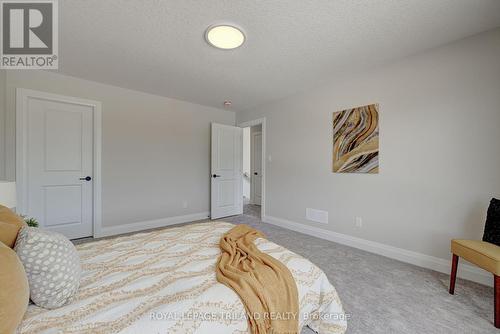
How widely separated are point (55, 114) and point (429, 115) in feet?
15.7

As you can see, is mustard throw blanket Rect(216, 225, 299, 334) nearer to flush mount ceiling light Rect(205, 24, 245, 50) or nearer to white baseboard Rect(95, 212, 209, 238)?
flush mount ceiling light Rect(205, 24, 245, 50)

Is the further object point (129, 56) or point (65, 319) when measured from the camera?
point (129, 56)

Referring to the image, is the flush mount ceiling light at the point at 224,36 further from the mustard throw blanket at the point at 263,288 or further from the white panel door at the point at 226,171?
the white panel door at the point at 226,171

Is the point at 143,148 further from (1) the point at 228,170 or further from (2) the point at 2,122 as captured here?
(1) the point at 228,170

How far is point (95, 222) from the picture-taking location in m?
3.13

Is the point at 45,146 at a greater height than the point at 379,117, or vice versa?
the point at 379,117

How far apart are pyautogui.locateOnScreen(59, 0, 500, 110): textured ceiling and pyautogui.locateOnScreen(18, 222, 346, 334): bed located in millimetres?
1882

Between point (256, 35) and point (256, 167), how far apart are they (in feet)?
14.5

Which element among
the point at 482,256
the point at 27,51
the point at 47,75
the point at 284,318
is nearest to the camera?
the point at 284,318

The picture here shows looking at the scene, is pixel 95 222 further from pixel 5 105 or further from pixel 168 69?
pixel 168 69

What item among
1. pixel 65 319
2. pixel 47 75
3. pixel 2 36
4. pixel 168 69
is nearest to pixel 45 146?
pixel 47 75

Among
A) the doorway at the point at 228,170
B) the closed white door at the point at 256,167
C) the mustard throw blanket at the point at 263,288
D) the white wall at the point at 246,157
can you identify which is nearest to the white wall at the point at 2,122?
the doorway at the point at 228,170

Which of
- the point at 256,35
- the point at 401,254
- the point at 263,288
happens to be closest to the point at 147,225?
the point at 263,288

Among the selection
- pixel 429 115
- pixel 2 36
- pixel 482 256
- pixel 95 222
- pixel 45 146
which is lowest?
pixel 95 222
